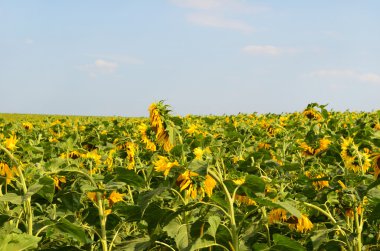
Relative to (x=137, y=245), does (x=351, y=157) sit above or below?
above

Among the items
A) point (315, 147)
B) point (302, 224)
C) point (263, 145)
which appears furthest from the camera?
point (263, 145)

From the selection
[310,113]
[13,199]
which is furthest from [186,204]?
[310,113]

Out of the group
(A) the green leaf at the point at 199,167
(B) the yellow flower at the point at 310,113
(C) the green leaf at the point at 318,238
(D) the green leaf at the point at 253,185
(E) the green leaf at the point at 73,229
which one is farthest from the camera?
(B) the yellow flower at the point at 310,113

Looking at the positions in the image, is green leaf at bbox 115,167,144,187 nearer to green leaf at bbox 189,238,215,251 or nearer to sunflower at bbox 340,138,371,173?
green leaf at bbox 189,238,215,251

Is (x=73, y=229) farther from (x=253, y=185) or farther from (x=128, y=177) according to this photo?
(x=253, y=185)

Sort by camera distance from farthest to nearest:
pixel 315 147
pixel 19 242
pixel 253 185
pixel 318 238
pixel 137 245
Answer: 1. pixel 315 147
2. pixel 318 238
3. pixel 137 245
4. pixel 253 185
5. pixel 19 242

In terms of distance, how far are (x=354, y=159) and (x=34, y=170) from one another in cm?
289

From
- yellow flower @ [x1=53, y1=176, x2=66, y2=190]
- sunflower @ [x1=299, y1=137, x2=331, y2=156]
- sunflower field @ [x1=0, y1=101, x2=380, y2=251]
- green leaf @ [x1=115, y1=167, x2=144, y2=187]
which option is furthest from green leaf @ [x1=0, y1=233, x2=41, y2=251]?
sunflower @ [x1=299, y1=137, x2=331, y2=156]

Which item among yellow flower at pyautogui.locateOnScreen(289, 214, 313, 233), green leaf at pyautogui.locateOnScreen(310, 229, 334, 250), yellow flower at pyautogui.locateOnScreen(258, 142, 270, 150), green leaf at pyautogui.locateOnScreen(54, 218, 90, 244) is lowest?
green leaf at pyautogui.locateOnScreen(310, 229, 334, 250)

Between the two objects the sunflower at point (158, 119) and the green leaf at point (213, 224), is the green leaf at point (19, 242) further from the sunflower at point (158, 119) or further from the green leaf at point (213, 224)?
the sunflower at point (158, 119)

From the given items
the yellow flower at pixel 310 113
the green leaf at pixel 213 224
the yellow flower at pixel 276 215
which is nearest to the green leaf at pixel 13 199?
the green leaf at pixel 213 224

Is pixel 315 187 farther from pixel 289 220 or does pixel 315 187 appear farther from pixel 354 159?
pixel 289 220

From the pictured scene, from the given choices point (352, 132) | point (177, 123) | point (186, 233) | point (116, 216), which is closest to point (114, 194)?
point (116, 216)

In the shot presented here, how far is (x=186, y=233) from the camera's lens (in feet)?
10.4
